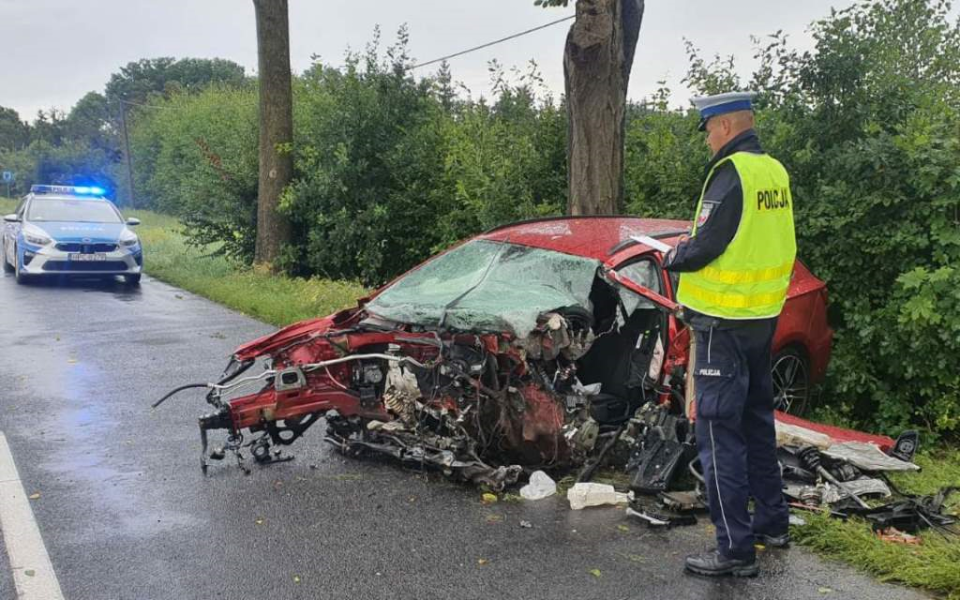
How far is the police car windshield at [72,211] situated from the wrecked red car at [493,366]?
11.4m

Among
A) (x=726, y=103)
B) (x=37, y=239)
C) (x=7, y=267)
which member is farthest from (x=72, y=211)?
(x=726, y=103)

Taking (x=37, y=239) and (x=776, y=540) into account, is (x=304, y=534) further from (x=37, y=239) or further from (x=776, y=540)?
(x=37, y=239)

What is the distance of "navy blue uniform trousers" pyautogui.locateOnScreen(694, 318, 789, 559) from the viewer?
12.4 ft

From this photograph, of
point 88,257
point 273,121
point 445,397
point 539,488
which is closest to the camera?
point 539,488

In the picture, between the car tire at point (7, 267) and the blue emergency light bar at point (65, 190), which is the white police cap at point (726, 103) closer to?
the blue emergency light bar at point (65, 190)

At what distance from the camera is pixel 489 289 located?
17.5ft

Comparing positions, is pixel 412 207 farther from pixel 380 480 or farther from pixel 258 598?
pixel 258 598

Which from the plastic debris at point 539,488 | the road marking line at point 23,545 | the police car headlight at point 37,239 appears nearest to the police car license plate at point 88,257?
the police car headlight at point 37,239

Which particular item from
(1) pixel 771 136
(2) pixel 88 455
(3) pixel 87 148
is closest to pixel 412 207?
(1) pixel 771 136

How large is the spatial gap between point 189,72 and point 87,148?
1196 inches

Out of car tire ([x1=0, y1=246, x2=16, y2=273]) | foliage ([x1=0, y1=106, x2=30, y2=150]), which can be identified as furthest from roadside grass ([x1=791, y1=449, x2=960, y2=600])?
foliage ([x1=0, y1=106, x2=30, y2=150])

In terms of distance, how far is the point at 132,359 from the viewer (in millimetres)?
8602

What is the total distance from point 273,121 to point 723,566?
40.0ft

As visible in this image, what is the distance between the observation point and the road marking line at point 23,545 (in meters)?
3.67
